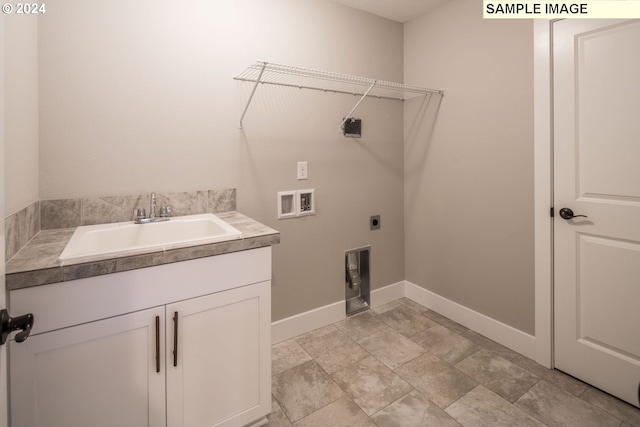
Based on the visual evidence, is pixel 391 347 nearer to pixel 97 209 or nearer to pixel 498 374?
pixel 498 374

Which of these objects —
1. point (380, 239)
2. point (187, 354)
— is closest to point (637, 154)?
point (380, 239)

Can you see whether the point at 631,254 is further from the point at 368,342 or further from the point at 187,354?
the point at 187,354

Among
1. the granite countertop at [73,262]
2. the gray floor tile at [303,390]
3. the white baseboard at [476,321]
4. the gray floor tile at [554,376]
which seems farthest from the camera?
the white baseboard at [476,321]

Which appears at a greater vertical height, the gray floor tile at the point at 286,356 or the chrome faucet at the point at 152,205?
the chrome faucet at the point at 152,205

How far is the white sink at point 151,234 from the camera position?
4.11 ft

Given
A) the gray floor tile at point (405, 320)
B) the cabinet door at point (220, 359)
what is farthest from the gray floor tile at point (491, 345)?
the cabinet door at point (220, 359)

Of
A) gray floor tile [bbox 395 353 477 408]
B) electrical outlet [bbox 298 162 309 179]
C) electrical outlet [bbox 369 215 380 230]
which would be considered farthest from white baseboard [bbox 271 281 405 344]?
electrical outlet [bbox 298 162 309 179]

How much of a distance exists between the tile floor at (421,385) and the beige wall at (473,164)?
335mm

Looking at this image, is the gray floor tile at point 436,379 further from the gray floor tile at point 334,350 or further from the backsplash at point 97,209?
the backsplash at point 97,209

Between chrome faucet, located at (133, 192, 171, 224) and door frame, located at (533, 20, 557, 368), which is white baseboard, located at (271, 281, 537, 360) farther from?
chrome faucet, located at (133, 192, 171, 224)

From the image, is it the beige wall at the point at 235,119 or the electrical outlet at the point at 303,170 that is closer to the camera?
the beige wall at the point at 235,119

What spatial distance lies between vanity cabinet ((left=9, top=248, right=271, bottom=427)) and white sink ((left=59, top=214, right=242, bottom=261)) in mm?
103

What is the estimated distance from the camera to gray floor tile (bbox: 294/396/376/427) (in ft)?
Result: 4.85

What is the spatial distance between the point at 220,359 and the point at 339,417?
66 cm
